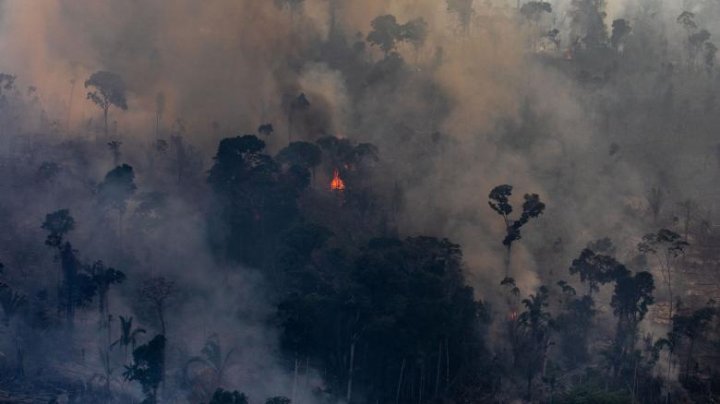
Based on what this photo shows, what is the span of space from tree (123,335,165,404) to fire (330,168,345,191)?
38685 mm

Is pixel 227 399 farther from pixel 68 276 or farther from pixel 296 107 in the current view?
pixel 296 107

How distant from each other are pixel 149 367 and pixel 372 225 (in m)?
37.2

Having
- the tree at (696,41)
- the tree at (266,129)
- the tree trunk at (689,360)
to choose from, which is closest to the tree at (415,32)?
the tree at (266,129)

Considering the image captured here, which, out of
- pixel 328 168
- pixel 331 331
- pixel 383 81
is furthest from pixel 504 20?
pixel 331 331

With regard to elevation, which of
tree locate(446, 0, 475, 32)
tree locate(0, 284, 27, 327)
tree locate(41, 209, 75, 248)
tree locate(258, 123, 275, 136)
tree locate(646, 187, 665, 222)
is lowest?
tree locate(0, 284, 27, 327)

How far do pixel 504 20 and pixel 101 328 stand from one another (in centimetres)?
9254

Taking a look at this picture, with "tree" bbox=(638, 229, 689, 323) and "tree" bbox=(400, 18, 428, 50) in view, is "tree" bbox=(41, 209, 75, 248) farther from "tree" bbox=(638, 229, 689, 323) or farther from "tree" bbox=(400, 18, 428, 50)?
"tree" bbox=(400, 18, 428, 50)

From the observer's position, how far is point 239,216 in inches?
4139

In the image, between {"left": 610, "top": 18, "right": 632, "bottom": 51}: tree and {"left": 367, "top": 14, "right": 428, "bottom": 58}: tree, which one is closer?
{"left": 367, "top": 14, "right": 428, "bottom": 58}: tree

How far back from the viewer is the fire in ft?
388

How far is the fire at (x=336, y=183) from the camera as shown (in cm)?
11825

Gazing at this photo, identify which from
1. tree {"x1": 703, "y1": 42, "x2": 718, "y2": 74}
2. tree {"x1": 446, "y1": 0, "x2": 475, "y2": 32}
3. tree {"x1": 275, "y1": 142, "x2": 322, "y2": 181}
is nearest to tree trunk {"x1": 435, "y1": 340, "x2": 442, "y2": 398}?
tree {"x1": 275, "y1": 142, "x2": 322, "y2": 181}

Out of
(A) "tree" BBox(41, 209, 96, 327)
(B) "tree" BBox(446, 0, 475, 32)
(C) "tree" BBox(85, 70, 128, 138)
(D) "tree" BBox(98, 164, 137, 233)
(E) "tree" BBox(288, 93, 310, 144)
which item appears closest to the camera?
(A) "tree" BBox(41, 209, 96, 327)

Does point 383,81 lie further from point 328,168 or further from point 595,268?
point 595,268
